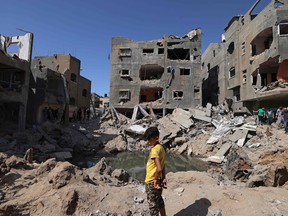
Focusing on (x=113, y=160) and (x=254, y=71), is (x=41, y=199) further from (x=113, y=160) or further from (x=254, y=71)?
(x=254, y=71)

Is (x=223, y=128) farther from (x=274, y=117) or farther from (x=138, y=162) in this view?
(x=138, y=162)

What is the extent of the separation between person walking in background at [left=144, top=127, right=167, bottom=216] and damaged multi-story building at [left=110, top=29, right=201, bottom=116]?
2644 cm

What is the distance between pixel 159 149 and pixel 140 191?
1.94 metres

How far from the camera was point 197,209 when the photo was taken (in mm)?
4730

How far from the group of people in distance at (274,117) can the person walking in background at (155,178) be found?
52.2 ft

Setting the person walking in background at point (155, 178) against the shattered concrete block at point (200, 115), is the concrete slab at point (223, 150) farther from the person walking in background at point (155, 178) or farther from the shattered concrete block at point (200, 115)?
the person walking in background at point (155, 178)

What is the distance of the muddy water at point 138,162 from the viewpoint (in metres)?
14.9

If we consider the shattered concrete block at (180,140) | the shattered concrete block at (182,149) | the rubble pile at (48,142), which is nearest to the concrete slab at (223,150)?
the shattered concrete block at (182,149)

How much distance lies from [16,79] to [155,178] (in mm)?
20009

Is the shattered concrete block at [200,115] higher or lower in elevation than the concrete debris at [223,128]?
higher

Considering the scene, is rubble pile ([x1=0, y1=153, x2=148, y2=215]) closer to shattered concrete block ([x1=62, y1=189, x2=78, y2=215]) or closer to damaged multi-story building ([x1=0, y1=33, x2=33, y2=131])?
shattered concrete block ([x1=62, y1=189, x2=78, y2=215])

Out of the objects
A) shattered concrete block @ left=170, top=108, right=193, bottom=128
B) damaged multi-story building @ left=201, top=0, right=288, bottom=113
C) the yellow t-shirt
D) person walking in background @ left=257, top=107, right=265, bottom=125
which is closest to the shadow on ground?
the yellow t-shirt

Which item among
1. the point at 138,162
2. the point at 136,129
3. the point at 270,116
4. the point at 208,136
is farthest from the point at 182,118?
the point at 138,162

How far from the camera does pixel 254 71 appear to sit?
898 inches
